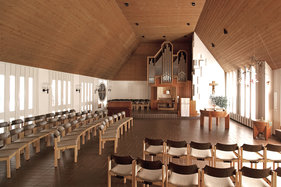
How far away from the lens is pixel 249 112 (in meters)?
9.53

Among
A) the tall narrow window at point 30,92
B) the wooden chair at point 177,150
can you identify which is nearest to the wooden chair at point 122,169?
the wooden chair at point 177,150

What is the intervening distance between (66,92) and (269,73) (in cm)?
930

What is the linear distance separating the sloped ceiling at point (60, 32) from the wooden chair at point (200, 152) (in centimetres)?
529

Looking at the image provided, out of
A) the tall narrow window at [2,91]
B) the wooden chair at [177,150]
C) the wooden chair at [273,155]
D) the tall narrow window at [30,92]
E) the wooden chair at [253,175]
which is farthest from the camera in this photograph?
the tall narrow window at [30,92]

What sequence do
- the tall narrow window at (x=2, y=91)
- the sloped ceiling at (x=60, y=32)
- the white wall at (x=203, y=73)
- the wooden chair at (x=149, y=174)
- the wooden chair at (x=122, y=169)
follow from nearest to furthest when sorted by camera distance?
the wooden chair at (x=149, y=174), the wooden chair at (x=122, y=169), the sloped ceiling at (x=60, y=32), the tall narrow window at (x=2, y=91), the white wall at (x=203, y=73)

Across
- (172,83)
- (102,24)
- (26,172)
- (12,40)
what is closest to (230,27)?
(102,24)

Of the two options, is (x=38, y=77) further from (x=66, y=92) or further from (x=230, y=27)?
(x=230, y=27)

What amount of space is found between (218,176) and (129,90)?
13.9m

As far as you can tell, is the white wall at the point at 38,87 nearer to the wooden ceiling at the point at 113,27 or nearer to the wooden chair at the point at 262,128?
the wooden ceiling at the point at 113,27

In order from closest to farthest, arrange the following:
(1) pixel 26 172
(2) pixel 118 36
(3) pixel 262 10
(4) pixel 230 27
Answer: (1) pixel 26 172 < (3) pixel 262 10 < (4) pixel 230 27 < (2) pixel 118 36

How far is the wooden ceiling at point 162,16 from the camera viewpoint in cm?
821

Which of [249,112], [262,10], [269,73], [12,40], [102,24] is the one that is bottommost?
[249,112]

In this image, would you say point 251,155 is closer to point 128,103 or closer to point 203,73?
point 128,103

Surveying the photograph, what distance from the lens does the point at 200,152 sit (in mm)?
4230
